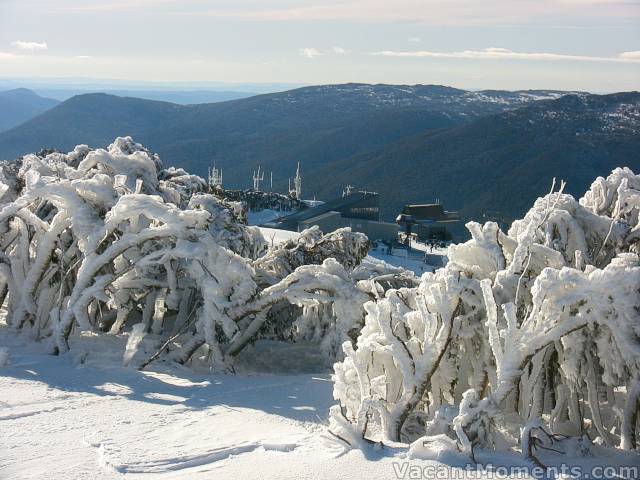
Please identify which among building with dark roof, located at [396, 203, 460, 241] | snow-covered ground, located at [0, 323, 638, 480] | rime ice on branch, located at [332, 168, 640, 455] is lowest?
building with dark roof, located at [396, 203, 460, 241]

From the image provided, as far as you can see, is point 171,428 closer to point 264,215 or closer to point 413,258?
point 413,258

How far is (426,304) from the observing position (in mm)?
7918

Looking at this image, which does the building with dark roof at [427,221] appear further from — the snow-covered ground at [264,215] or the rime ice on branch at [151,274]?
the rime ice on branch at [151,274]

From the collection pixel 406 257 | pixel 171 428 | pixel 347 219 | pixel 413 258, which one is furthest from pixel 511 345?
pixel 347 219

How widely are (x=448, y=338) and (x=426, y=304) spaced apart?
0.61 meters

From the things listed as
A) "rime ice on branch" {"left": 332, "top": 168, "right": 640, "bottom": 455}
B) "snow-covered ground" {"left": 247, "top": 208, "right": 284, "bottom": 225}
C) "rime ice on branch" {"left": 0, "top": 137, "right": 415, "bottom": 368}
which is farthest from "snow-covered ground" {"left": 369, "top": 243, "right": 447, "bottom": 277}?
"rime ice on branch" {"left": 332, "top": 168, "right": 640, "bottom": 455}

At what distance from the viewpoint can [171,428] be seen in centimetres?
764

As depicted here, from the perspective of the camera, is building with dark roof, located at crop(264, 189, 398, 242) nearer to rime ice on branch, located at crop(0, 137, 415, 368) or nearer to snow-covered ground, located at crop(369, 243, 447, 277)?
snow-covered ground, located at crop(369, 243, 447, 277)

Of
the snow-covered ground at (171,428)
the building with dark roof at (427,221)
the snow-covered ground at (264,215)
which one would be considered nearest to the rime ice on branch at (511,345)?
the snow-covered ground at (171,428)

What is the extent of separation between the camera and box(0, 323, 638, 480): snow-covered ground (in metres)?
A: 6.11

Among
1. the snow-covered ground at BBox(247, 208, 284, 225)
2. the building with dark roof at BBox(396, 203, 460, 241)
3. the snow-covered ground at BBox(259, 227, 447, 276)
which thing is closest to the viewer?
the snow-covered ground at BBox(259, 227, 447, 276)

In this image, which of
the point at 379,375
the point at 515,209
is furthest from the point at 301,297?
the point at 515,209

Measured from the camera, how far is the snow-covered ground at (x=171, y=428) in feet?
20.0

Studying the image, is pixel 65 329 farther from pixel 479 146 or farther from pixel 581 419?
pixel 479 146
